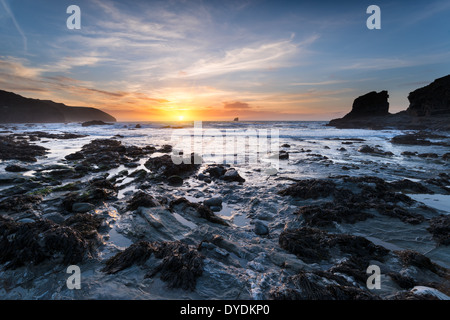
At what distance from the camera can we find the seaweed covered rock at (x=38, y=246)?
3.31 meters

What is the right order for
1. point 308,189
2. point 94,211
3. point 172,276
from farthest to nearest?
point 308,189 → point 94,211 → point 172,276

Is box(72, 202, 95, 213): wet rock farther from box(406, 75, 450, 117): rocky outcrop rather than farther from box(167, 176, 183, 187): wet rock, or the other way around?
box(406, 75, 450, 117): rocky outcrop

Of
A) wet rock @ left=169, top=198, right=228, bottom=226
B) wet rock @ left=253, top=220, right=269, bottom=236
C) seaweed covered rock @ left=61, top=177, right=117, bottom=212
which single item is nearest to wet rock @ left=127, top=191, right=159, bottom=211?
wet rock @ left=169, top=198, right=228, bottom=226

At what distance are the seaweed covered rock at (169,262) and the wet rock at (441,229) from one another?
510 centimetres

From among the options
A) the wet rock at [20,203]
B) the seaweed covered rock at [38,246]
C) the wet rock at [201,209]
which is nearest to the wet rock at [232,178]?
the wet rock at [201,209]

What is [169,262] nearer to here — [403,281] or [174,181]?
[403,281]

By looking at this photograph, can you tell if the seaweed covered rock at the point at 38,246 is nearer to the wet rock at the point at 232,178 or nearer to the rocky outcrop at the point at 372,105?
the wet rock at the point at 232,178

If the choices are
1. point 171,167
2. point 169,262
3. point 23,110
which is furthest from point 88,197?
point 23,110

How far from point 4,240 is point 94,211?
1994 mm

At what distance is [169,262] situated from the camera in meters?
3.17
